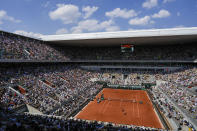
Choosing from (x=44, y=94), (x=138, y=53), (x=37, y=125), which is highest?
(x=138, y=53)

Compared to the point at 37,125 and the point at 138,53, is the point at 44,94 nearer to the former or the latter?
the point at 37,125

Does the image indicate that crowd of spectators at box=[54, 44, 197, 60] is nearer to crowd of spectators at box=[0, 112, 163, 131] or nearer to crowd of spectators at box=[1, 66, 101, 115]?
crowd of spectators at box=[1, 66, 101, 115]

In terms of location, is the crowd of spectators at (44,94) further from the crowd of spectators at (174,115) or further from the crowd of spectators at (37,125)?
the crowd of spectators at (174,115)

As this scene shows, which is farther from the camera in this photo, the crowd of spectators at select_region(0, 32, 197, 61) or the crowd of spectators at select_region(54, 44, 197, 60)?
the crowd of spectators at select_region(54, 44, 197, 60)

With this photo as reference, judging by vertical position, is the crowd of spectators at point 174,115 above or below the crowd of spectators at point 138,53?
below

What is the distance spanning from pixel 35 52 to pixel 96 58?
20.6 metres

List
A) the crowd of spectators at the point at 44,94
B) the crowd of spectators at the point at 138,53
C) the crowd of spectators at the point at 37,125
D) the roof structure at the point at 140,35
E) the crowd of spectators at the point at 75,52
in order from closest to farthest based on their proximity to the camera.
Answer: the crowd of spectators at the point at 37,125, the crowd of spectators at the point at 44,94, the crowd of spectators at the point at 75,52, the roof structure at the point at 140,35, the crowd of spectators at the point at 138,53

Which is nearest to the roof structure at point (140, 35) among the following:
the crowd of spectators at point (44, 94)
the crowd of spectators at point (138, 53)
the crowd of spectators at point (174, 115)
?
the crowd of spectators at point (138, 53)

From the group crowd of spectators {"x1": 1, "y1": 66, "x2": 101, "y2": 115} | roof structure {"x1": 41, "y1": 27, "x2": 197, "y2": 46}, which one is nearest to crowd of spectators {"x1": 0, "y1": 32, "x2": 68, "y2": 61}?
crowd of spectators {"x1": 1, "y1": 66, "x2": 101, "y2": 115}

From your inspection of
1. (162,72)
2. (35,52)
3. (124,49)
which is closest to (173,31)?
(124,49)

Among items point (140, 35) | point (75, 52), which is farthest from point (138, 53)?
point (75, 52)

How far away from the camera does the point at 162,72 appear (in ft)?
137

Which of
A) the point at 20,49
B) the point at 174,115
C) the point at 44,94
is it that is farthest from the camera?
the point at 20,49

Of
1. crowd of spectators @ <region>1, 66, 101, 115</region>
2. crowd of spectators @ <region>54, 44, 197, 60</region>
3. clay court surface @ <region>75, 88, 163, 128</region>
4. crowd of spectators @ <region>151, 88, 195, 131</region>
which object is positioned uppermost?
crowd of spectators @ <region>54, 44, 197, 60</region>
